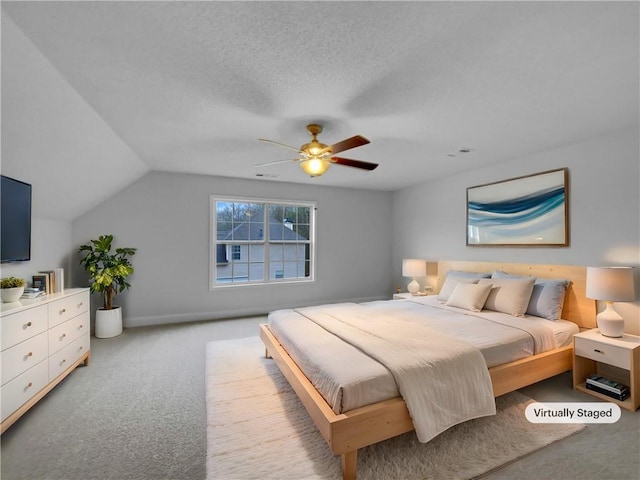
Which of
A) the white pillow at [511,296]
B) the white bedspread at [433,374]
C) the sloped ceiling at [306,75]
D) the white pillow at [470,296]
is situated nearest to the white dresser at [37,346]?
the sloped ceiling at [306,75]

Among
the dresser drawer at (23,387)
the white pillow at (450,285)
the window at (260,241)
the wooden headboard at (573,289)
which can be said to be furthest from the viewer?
the window at (260,241)

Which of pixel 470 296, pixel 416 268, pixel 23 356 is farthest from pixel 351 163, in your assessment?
pixel 23 356

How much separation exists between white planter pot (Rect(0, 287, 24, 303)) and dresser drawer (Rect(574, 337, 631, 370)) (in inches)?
189

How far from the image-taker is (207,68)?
1911mm

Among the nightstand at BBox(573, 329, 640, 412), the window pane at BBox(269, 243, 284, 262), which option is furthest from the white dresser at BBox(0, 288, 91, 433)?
the nightstand at BBox(573, 329, 640, 412)

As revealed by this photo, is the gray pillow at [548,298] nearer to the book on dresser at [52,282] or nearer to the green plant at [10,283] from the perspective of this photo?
the green plant at [10,283]

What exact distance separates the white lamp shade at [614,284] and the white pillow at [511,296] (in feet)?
2.06

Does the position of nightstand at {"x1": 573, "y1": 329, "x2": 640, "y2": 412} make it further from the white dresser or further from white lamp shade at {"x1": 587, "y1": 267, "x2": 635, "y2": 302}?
the white dresser

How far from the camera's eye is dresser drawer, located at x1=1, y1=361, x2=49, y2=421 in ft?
6.51

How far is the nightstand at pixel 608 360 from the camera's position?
2.40 metres

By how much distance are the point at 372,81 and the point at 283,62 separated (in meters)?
0.64

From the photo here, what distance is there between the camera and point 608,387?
2.53 metres

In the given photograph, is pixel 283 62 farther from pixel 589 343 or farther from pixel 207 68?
pixel 589 343

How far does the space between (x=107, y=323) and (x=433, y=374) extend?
426 cm
